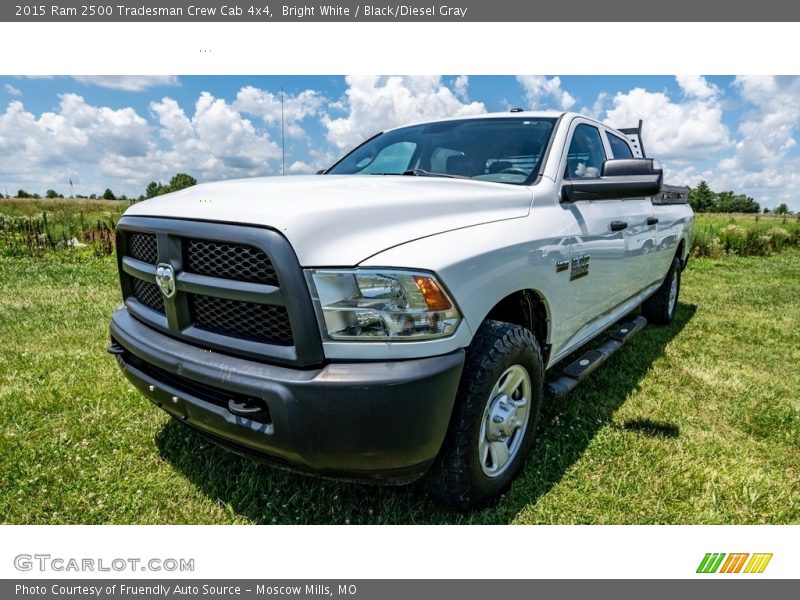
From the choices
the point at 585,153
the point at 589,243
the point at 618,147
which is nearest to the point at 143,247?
the point at 589,243

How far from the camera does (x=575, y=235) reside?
9.00 feet

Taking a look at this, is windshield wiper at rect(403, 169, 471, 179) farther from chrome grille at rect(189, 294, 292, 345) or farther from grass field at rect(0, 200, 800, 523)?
grass field at rect(0, 200, 800, 523)

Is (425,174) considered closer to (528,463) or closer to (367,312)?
(367,312)

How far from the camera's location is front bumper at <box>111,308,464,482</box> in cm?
169

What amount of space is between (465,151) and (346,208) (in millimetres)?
1448

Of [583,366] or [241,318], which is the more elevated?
[241,318]

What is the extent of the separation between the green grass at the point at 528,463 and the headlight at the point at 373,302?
978 mm

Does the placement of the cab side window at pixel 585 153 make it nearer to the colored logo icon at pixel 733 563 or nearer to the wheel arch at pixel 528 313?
the wheel arch at pixel 528 313

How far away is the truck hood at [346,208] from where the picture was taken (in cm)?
176

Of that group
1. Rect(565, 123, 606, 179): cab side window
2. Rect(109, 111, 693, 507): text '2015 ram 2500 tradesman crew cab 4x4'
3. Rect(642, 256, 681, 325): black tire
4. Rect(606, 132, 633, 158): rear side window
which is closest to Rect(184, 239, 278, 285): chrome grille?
Rect(109, 111, 693, 507): text '2015 ram 2500 tradesman crew cab 4x4'

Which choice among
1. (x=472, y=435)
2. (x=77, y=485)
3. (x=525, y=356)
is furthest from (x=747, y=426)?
(x=77, y=485)

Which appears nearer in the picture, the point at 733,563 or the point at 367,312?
the point at 367,312

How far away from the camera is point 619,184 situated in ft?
8.59

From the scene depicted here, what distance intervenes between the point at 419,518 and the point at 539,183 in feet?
5.71
